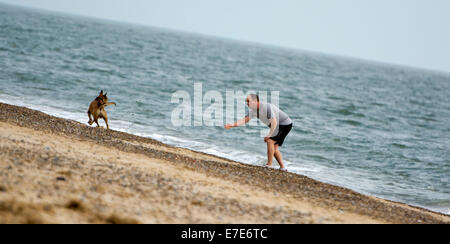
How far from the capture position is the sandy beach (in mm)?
5371

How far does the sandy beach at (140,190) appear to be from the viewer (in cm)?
537

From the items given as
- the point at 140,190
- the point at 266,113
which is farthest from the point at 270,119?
the point at 140,190

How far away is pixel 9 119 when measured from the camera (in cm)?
1019

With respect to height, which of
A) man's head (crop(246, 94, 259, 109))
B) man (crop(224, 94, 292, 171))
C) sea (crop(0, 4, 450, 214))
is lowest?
sea (crop(0, 4, 450, 214))

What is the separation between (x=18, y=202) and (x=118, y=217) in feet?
3.92

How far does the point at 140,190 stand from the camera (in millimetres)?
6297

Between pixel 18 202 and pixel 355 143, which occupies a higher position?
pixel 18 202

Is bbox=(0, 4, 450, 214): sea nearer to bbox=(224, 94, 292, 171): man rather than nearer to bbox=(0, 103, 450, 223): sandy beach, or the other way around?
bbox=(224, 94, 292, 171): man

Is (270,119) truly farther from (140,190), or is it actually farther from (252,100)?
(140,190)

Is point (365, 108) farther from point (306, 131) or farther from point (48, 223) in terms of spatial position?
point (48, 223)

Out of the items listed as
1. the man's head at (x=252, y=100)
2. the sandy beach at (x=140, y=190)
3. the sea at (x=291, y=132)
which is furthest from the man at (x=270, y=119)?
the sea at (x=291, y=132)

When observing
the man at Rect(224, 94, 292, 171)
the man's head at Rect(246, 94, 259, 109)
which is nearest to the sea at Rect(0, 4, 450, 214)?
the man at Rect(224, 94, 292, 171)

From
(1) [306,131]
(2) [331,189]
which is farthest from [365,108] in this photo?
(2) [331,189]

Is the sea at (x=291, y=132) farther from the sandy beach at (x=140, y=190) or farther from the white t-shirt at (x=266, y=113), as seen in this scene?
the sandy beach at (x=140, y=190)
